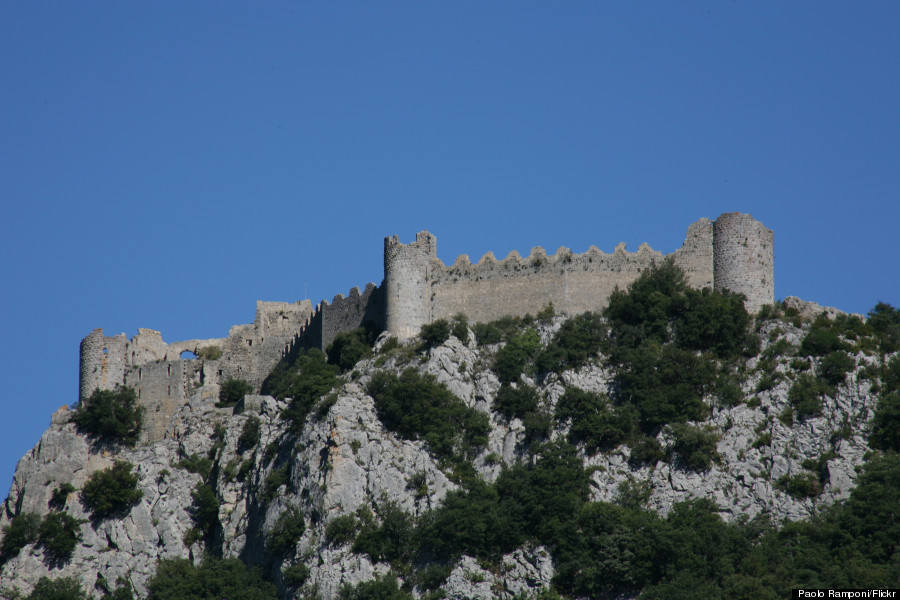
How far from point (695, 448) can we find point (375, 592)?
14520 millimetres

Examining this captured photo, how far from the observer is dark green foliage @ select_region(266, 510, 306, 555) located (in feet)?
219

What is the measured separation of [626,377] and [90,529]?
25.3m

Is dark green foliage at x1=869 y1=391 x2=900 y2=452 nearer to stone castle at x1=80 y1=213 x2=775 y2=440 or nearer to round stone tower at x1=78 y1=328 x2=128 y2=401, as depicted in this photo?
stone castle at x1=80 y1=213 x2=775 y2=440

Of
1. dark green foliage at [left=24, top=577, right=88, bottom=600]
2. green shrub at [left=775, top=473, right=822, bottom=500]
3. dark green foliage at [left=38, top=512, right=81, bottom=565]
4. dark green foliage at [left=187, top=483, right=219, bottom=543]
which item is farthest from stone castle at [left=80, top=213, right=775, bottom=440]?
green shrub at [left=775, top=473, right=822, bottom=500]

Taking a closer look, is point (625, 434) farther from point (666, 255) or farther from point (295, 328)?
point (295, 328)

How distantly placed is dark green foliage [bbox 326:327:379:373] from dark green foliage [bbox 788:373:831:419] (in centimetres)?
1992

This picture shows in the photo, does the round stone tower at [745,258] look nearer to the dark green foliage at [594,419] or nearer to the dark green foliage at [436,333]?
the dark green foliage at [594,419]

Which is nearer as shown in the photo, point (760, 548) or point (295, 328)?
point (760, 548)

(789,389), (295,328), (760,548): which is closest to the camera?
(760,548)

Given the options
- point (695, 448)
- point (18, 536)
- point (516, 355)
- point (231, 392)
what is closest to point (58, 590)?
point (18, 536)

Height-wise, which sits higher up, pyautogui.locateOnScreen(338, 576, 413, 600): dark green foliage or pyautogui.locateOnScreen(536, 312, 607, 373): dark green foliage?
pyautogui.locateOnScreen(536, 312, 607, 373): dark green foliage

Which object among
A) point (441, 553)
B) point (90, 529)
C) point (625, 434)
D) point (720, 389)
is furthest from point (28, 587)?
point (720, 389)

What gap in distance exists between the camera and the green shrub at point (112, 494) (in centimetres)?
7362

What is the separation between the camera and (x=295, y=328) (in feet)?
282
